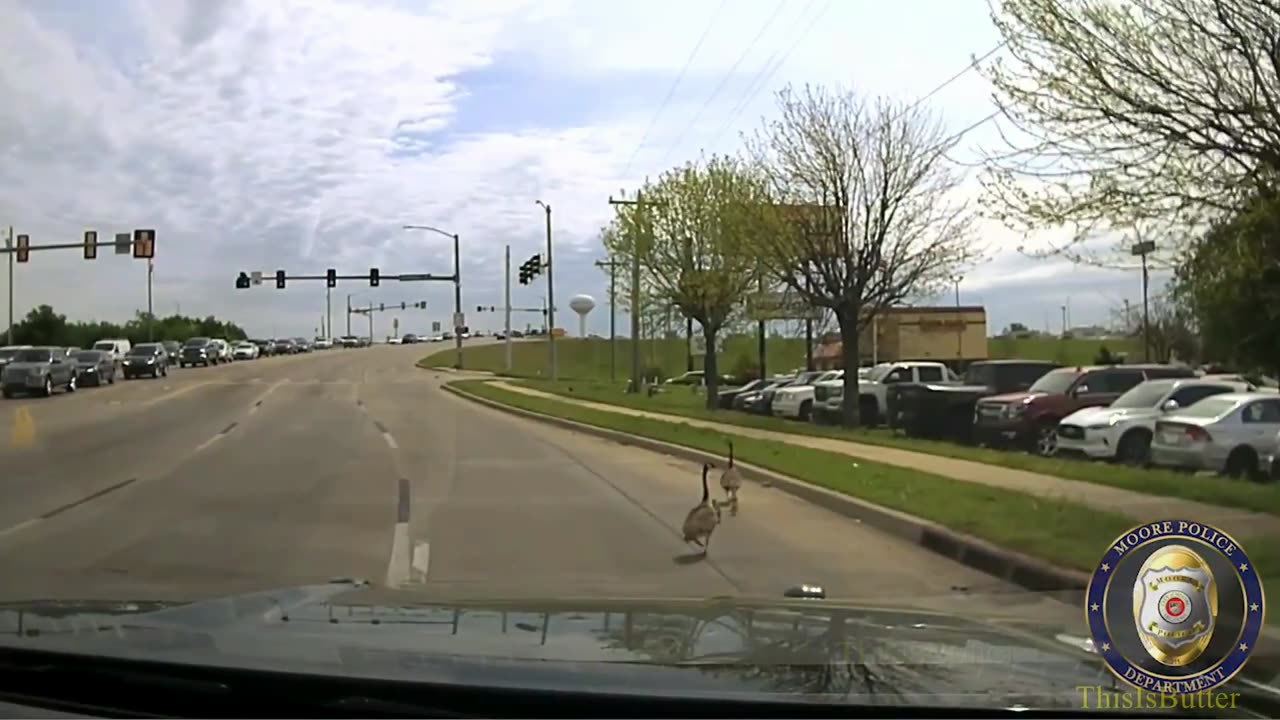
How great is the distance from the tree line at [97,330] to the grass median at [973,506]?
279 feet

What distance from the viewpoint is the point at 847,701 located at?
12.5 feet

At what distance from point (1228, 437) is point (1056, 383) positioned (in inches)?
279

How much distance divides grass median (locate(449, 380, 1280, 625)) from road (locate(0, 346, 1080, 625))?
64 centimetres

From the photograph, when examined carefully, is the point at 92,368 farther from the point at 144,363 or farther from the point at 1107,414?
the point at 1107,414

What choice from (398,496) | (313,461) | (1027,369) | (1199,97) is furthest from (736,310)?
(1199,97)

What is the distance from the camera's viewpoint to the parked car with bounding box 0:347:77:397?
46.7 metres

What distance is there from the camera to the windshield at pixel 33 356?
48.5 metres

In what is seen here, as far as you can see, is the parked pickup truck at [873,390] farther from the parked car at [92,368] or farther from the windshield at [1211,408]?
the parked car at [92,368]

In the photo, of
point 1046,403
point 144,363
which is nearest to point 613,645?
point 1046,403

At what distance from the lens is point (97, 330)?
12862 cm

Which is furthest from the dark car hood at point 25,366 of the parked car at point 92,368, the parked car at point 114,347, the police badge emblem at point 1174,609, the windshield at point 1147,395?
the police badge emblem at point 1174,609

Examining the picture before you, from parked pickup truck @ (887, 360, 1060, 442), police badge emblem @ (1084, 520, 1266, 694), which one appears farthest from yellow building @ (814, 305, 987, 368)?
police badge emblem @ (1084, 520, 1266, 694)

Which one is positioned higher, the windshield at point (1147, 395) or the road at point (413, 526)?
the windshield at point (1147, 395)

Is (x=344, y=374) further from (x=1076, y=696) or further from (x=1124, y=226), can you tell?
(x=1076, y=696)
